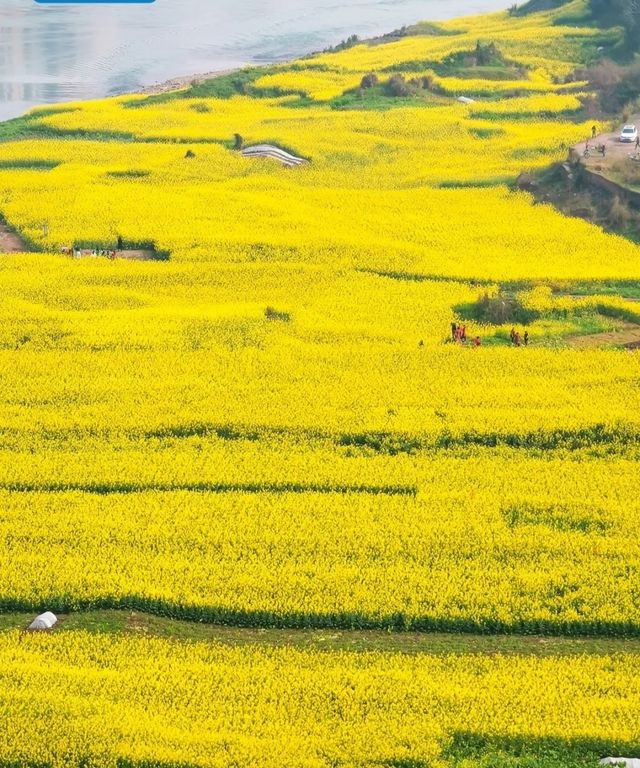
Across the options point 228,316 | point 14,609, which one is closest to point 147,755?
point 14,609

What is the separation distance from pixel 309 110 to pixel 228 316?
114ft

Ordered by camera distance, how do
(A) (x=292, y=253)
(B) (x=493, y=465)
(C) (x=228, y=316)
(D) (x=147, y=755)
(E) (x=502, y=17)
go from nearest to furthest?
(D) (x=147, y=755), (B) (x=493, y=465), (C) (x=228, y=316), (A) (x=292, y=253), (E) (x=502, y=17)

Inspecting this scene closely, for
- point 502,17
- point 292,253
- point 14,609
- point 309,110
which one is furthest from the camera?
point 502,17

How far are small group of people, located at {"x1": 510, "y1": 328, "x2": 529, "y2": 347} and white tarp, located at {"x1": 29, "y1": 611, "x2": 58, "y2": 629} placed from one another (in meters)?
14.8

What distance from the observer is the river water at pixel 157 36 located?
80.4 metres

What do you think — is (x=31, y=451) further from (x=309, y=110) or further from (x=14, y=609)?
(x=309, y=110)

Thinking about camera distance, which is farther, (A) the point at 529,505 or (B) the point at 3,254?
(B) the point at 3,254

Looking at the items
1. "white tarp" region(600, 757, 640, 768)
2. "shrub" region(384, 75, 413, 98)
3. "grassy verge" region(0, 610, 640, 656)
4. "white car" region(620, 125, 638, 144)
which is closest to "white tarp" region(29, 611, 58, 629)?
"grassy verge" region(0, 610, 640, 656)

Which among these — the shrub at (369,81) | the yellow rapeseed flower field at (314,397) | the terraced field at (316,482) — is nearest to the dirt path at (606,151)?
the yellow rapeseed flower field at (314,397)

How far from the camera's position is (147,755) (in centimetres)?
1451

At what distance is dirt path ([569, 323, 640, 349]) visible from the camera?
29328 mm

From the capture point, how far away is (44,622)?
17516 millimetres

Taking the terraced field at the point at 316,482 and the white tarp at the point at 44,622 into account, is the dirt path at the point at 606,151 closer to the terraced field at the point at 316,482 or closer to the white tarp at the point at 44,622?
the terraced field at the point at 316,482

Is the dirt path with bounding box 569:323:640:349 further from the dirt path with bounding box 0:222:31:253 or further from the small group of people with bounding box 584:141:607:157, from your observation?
the dirt path with bounding box 0:222:31:253
